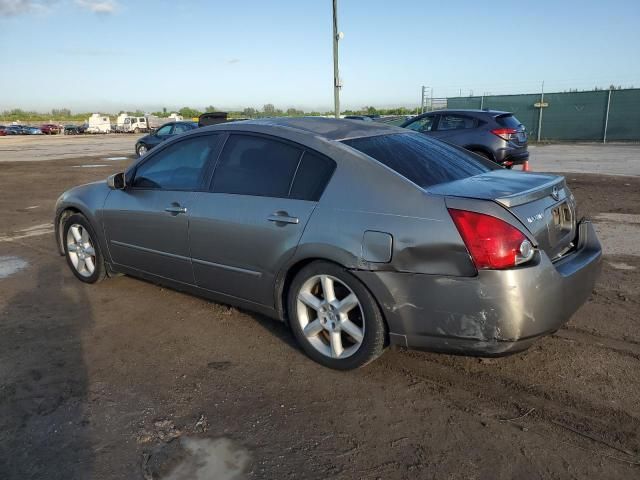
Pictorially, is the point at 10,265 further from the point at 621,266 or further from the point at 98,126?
the point at 98,126

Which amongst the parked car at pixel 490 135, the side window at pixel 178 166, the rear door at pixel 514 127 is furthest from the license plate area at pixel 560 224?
the rear door at pixel 514 127

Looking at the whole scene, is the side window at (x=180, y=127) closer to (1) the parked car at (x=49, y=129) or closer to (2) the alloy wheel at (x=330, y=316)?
(2) the alloy wheel at (x=330, y=316)

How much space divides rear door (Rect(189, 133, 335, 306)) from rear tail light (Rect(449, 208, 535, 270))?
3.22ft

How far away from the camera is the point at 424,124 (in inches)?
478

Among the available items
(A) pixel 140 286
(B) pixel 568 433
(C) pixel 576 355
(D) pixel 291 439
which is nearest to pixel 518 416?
(B) pixel 568 433

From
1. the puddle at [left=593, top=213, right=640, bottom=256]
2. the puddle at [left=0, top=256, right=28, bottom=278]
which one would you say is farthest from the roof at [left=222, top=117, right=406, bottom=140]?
the puddle at [left=593, top=213, right=640, bottom=256]

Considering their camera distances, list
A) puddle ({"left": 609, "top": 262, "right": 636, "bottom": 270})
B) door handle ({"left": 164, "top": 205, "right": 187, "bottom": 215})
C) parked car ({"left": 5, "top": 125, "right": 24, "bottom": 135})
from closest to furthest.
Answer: door handle ({"left": 164, "top": 205, "right": 187, "bottom": 215}) < puddle ({"left": 609, "top": 262, "right": 636, "bottom": 270}) < parked car ({"left": 5, "top": 125, "right": 24, "bottom": 135})

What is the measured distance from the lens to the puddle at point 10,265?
563cm

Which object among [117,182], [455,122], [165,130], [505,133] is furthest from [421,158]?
[165,130]

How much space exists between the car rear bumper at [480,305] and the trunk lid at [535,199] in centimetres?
16

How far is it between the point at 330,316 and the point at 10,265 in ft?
14.3

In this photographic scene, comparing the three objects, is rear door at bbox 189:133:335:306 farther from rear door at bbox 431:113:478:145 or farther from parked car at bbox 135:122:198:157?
parked car at bbox 135:122:198:157

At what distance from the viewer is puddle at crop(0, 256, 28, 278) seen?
222 inches

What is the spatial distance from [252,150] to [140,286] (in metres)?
2.13
